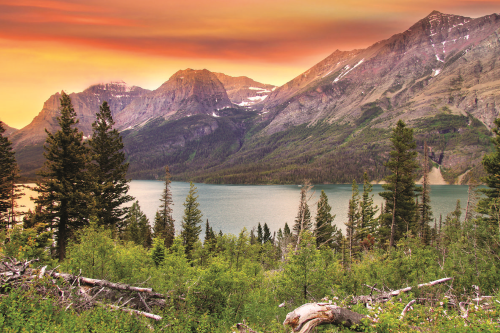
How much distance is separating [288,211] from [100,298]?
96.5m

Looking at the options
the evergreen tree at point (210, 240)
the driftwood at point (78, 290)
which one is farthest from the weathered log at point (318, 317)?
the evergreen tree at point (210, 240)

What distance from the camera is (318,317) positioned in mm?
5770

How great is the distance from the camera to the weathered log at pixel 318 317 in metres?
5.70

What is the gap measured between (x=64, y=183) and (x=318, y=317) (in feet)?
69.9

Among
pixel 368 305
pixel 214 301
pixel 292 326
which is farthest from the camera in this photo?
pixel 214 301

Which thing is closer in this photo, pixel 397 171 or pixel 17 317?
pixel 17 317

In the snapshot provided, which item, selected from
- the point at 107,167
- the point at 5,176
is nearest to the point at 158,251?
the point at 107,167

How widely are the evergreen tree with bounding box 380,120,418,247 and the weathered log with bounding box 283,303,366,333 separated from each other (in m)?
21.3

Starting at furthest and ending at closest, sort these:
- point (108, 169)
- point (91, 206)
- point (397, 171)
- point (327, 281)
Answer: point (108, 169), point (397, 171), point (91, 206), point (327, 281)

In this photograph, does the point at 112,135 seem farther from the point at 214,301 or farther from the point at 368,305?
the point at 368,305

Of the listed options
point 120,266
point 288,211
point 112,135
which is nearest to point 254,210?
point 288,211

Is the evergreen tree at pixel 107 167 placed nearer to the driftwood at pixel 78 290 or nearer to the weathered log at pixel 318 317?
the driftwood at pixel 78 290

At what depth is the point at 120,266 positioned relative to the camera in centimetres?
992

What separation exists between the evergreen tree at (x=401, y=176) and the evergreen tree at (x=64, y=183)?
2734 cm
